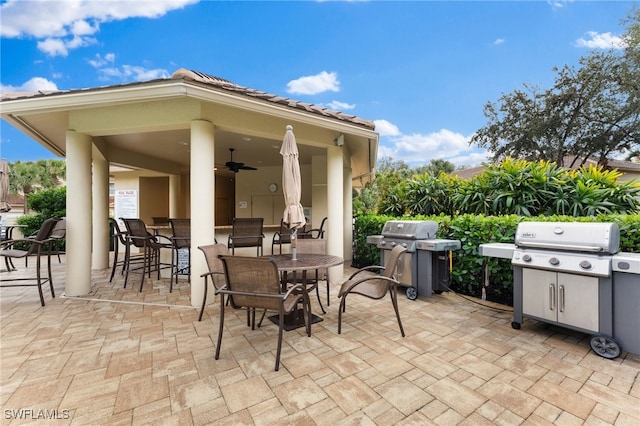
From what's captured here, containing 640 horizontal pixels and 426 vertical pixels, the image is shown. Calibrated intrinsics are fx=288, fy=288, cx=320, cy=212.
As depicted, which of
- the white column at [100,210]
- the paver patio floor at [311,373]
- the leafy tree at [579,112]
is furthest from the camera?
the leafy tree at [579,112]

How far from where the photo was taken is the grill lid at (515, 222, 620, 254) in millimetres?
2693

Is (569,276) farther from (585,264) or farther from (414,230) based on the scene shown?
(414,230)

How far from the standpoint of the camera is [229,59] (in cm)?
2484

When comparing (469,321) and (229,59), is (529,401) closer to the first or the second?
(469,321)

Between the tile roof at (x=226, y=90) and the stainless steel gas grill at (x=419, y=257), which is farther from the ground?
the tile roof at (x=226, y=90)

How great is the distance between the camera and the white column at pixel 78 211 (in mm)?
4465

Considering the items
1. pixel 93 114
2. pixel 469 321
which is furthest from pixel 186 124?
pixel 469 321

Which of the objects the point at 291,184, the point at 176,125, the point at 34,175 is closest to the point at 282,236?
the point at 291,184

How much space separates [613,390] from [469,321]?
4.79 feet

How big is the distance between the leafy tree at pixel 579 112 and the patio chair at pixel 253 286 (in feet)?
50.7

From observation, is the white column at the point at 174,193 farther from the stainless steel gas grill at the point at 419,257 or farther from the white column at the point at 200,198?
the stainless steel gas grill at the point at 419,257

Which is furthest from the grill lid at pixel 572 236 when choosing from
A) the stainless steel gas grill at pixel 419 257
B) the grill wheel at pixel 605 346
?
the stainless steel gas grill at pixel 419 257

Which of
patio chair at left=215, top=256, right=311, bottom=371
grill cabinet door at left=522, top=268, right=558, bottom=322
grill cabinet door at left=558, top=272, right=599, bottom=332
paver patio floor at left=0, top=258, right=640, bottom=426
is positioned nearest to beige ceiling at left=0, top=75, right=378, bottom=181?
patio chair at left=215, top=256, right=311, bottom=371

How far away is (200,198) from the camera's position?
4.11 meters
